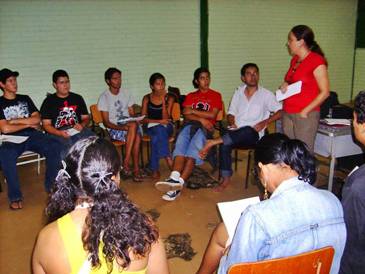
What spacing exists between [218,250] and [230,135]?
206 centimetres

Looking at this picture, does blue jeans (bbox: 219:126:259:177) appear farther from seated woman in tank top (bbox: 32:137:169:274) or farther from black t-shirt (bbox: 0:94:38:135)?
seated woman in tank top (bbox: 32:137:169:274)

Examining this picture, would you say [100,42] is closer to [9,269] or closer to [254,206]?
[9,269]

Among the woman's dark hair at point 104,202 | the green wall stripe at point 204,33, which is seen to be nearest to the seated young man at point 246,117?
the green wall stripe at point 204,33

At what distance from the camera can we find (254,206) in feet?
4.39

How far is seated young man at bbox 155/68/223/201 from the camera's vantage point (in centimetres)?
374

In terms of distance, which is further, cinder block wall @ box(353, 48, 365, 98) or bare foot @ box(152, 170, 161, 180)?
cinder block wall @ box(353, 48, 365, 98)

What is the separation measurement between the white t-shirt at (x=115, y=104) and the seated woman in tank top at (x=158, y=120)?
30 cm

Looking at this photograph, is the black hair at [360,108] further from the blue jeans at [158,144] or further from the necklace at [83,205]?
the blue jeans at [158,144]

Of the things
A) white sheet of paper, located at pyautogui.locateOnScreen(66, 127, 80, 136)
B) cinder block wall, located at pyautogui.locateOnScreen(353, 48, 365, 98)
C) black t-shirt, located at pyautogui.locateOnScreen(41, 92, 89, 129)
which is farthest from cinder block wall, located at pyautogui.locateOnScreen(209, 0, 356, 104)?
white sheet of paper, located at pyautogui.locateOnScreen(66, 127, 80, 136)

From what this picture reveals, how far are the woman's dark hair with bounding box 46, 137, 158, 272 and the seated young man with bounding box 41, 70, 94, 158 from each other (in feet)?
9.06

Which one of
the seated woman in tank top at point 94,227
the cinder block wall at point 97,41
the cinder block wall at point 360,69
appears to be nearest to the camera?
the seated woman in tank top at point 94,227

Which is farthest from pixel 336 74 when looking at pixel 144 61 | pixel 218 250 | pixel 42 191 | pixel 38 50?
pixel 218 250

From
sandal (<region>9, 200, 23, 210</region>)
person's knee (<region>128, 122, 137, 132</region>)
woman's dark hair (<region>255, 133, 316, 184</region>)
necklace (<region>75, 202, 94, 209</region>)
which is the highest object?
woman's dark hair (<region>255, 133, 316, 184</region>)

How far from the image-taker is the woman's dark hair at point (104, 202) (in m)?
1.18
